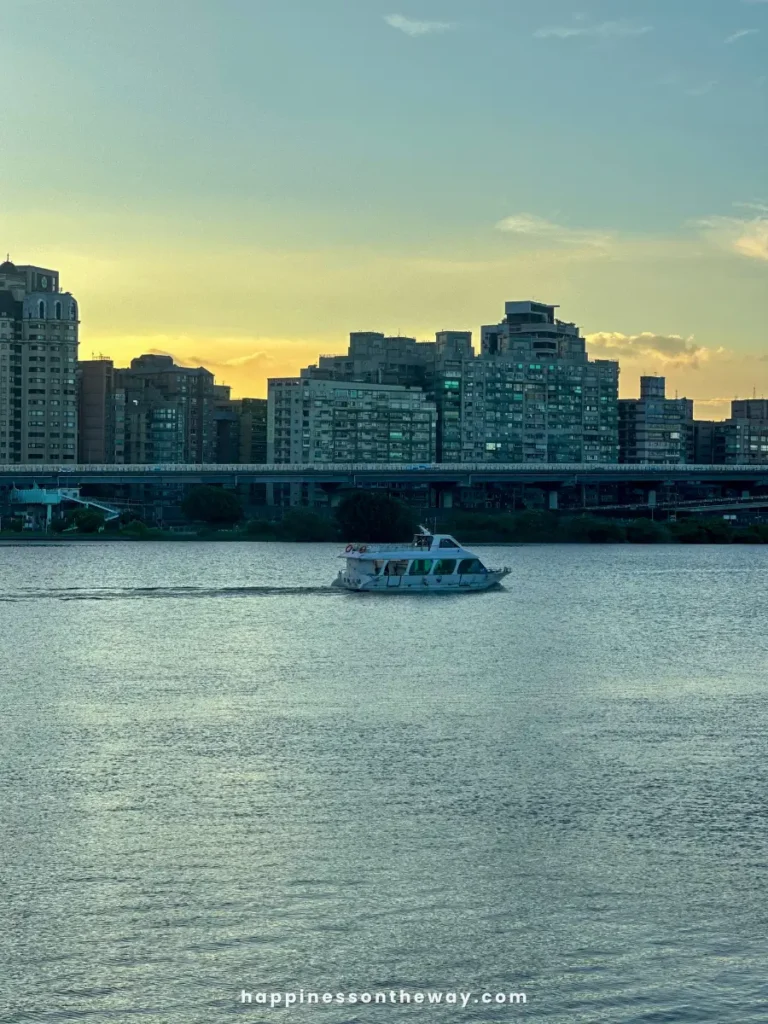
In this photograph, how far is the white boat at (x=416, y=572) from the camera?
4021 inches

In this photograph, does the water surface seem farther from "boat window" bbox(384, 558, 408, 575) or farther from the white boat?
"boat window" bbox(384, 558, 408, 575)

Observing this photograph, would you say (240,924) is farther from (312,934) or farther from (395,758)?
(395,758)

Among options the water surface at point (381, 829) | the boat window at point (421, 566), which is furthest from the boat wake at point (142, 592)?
the water surface at point (381, 829)

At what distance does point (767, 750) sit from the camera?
39.6 meters

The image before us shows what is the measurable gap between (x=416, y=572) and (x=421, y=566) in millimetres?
697

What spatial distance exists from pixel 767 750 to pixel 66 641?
1462 inches

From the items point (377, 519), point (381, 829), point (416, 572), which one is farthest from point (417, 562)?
point (377, 519)

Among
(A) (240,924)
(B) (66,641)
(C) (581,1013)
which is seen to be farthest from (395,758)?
(B) (66,641)

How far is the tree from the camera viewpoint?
18475cm

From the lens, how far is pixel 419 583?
10294 cm

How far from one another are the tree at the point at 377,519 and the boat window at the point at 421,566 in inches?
3136

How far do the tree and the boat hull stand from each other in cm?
7906

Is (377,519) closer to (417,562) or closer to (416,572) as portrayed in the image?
(417,562)

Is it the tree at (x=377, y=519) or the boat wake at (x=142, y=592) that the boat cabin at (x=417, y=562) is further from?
the tree at (x=377, y=519)
